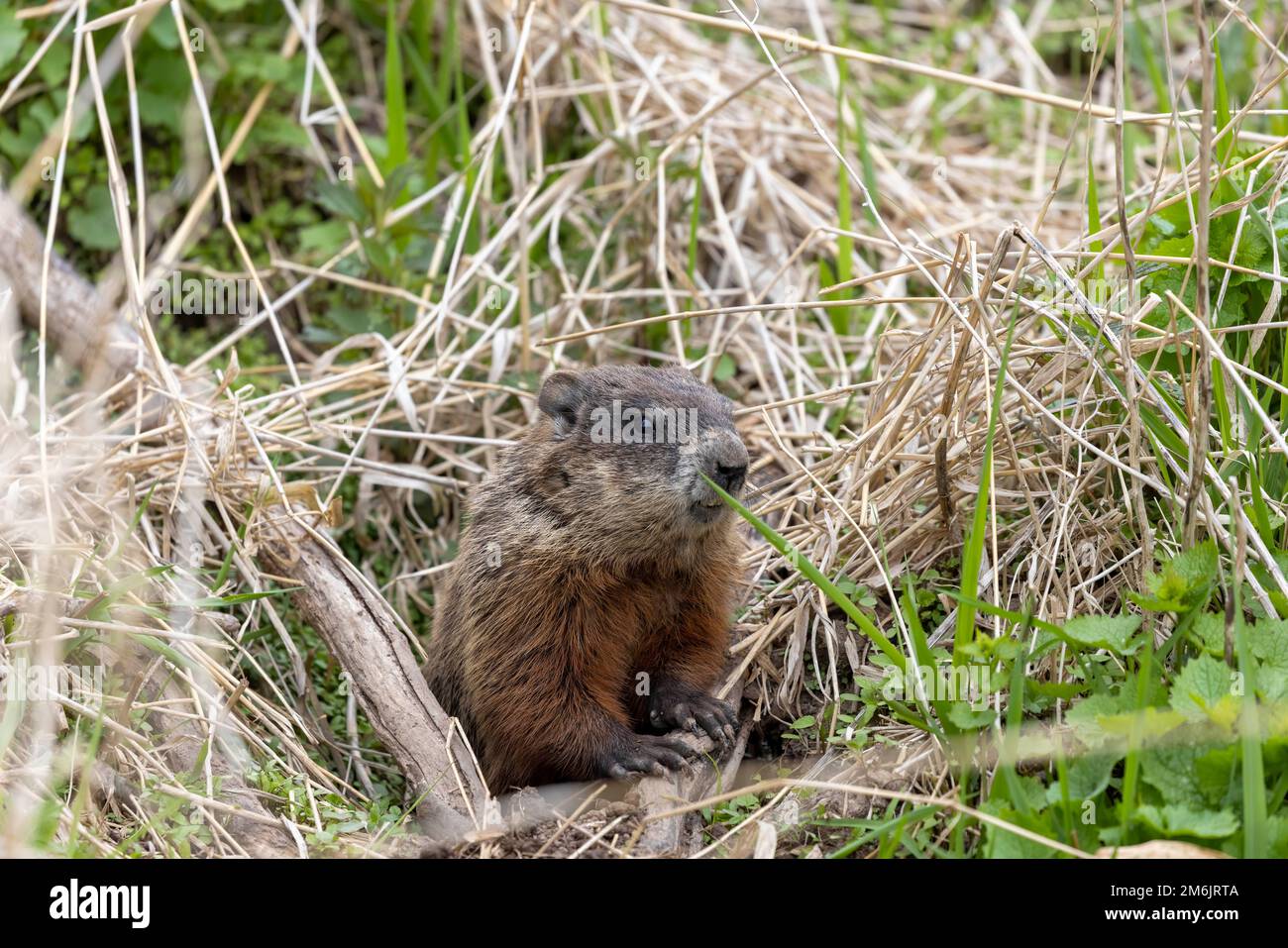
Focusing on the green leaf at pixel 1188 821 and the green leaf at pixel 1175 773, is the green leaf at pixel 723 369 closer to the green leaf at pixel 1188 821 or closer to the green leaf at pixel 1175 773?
the green leaf at pixel 1175 773

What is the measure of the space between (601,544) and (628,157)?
3.07 m

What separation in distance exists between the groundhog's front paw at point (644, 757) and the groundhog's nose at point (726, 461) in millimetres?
964

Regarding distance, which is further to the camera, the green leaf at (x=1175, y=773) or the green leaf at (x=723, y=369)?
the green leaf at (x=723, y=369)

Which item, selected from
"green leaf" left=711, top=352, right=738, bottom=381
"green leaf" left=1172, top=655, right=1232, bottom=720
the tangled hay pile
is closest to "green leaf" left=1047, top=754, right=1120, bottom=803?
"green leaf" left=1172, top=655, right=1232, bottom=720

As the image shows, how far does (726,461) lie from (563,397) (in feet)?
2.81

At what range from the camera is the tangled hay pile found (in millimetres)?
4227

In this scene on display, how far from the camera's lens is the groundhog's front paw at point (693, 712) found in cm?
470

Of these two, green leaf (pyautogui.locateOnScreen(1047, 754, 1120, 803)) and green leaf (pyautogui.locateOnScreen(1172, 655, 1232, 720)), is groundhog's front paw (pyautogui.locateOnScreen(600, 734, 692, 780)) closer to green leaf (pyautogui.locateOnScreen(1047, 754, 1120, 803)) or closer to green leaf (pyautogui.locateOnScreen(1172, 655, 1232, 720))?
green leaf (pyautogui.locateOnScreen(1047, 754, 1120, 803))

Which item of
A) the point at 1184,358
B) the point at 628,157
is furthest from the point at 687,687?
the point at 628,157

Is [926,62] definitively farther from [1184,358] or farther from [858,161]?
[1184,358]

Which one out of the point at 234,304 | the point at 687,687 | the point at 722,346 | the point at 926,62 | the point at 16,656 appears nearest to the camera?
the point at 16,656

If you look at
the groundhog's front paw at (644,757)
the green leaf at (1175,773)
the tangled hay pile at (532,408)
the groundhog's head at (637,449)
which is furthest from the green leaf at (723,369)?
the green leaf at (1175,773)
